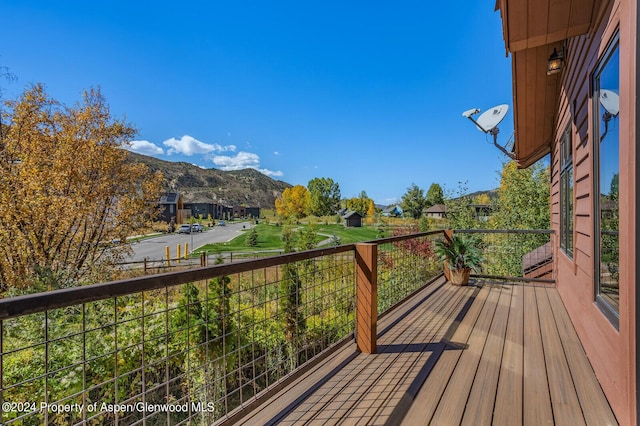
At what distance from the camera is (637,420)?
1378 millimetres

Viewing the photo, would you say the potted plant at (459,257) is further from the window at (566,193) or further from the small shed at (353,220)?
the small shed at (353,220)

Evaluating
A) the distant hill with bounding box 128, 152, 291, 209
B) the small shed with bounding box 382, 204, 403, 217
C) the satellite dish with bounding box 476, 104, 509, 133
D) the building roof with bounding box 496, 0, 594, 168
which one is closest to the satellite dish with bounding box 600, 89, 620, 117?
the building roof with bounding box 496, 0, 594, 168

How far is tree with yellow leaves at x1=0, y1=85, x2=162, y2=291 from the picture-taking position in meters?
7.30

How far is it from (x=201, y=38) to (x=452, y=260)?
10759mm

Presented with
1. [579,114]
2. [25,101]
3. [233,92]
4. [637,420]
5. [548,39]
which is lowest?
[637,420]

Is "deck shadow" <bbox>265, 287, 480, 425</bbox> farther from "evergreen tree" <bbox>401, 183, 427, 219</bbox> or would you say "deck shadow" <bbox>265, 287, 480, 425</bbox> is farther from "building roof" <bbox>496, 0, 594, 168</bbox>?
"evergreen tree" <bbox>401, 183, 427, 219</bbox>

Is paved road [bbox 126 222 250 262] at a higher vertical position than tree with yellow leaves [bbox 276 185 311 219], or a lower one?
lower

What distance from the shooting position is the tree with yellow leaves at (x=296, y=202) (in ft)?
175

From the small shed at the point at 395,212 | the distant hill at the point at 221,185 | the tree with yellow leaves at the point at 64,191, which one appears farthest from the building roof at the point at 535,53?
the distant hill at the point at 221,185

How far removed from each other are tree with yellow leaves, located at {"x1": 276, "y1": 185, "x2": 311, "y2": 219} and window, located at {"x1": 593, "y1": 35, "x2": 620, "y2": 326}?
50633 millimetres

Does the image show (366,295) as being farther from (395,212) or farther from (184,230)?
(395,212)

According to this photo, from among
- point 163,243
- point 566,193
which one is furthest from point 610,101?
point 163,243

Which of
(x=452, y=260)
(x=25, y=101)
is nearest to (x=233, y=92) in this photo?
(x=25, y=101)

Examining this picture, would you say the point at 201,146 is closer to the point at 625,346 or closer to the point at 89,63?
the point at 89,63
